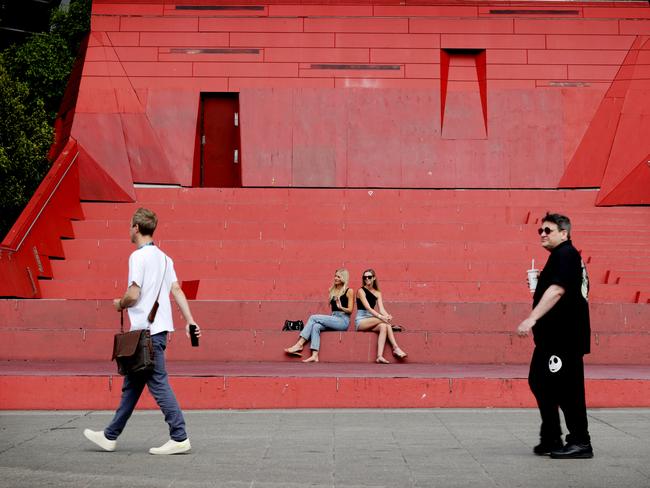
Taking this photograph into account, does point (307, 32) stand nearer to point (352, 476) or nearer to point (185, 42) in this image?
point (185, 42)

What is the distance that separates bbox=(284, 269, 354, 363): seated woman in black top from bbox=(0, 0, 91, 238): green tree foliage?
7.83 meters

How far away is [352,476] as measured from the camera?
5.83 meters

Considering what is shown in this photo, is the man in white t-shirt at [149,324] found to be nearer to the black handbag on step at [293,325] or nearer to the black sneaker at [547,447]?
the black sneaker at [547,447]

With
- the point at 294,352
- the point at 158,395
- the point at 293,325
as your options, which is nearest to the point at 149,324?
the point at 158,395

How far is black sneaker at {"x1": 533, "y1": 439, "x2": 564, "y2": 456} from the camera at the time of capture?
6523 mm

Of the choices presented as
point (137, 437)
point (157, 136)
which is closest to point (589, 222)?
point (157, 136)

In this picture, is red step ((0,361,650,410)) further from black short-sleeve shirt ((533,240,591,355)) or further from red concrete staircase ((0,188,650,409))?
black short-sleeve shirt ((533,240,591,355))

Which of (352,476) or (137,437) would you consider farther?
(137,437)

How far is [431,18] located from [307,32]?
2284 millimetres

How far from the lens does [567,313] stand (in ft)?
21.6

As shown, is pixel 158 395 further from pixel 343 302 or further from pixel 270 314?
pixel 270 314

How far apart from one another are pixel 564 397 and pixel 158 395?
8.69 feet

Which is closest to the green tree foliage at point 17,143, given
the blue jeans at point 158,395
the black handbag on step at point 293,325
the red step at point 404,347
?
the red step at point 404,347

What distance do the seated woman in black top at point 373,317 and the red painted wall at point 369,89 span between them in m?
6.42
